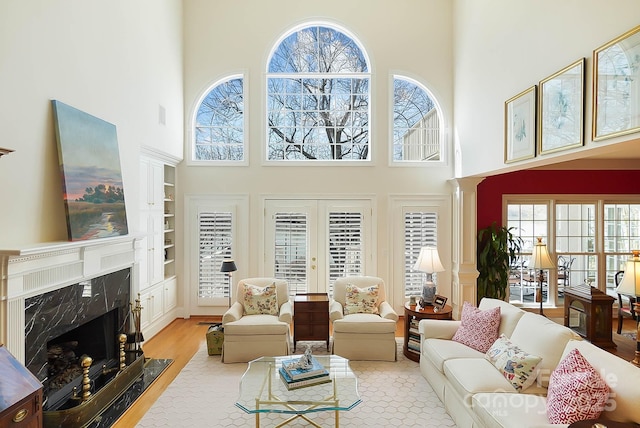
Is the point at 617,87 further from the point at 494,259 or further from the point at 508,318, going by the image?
the point at 494,259

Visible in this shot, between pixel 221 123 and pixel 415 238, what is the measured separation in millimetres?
3998

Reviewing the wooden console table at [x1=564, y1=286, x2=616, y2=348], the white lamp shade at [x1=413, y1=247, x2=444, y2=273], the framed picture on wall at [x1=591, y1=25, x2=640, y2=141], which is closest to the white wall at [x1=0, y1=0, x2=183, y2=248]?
the white lamp shade at [x1=413, y1=247, x2=444, y2=273]

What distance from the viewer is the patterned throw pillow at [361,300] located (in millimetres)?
5184

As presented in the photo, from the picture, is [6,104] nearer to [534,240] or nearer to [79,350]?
[79,350]

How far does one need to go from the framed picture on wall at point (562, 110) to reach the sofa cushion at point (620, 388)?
1734mm

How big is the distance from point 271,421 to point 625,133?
362 centimetres

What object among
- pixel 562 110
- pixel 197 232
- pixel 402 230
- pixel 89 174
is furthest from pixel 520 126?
pixel 197 232

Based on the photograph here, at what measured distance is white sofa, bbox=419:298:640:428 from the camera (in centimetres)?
243

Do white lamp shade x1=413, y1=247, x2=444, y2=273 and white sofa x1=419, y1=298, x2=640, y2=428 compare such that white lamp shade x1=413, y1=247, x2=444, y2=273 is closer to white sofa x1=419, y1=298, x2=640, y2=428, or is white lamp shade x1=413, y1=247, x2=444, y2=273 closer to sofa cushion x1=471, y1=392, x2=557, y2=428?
white sofa x1=419, y1=298, x2=640, y2=428

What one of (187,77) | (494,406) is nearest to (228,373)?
(494,406)

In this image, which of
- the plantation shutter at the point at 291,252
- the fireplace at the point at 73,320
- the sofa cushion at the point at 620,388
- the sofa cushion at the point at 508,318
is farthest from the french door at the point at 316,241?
the sofa cushion at the point at 620,388

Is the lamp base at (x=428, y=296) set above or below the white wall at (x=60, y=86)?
below

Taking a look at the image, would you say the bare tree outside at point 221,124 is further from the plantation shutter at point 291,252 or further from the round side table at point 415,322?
the round side table at point 415,322

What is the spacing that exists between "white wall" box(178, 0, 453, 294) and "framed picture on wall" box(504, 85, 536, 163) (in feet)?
7.03
